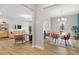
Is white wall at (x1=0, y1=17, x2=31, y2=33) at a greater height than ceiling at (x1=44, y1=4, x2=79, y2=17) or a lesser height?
lesser

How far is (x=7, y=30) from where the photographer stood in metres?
2.46

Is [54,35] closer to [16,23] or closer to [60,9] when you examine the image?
[60,9]

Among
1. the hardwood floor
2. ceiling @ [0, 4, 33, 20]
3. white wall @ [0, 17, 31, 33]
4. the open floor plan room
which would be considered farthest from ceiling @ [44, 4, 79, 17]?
the hardwood floor

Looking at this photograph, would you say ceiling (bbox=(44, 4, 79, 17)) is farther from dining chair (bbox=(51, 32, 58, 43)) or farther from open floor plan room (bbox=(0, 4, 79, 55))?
dining chair (bbox=(51, 32, 58, 43))

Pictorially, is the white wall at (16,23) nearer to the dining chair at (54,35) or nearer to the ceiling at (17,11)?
the ceiling at (17,11)

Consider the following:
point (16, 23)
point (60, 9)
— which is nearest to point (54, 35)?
point (60, 9)

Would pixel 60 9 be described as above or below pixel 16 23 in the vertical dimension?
above

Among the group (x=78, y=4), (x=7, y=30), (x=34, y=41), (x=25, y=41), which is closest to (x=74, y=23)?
(x=78, y=4)

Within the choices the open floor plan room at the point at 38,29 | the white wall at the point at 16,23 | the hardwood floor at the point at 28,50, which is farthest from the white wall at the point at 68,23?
the white wall at the point at 16,23

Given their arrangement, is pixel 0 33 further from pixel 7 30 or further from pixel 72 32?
pixel 72 32

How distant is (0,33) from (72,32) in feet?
4.33

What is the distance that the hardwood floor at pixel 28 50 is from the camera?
96.5 inches

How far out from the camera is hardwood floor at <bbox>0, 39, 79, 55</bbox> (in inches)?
96.5

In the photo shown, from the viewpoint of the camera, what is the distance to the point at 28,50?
248cm
